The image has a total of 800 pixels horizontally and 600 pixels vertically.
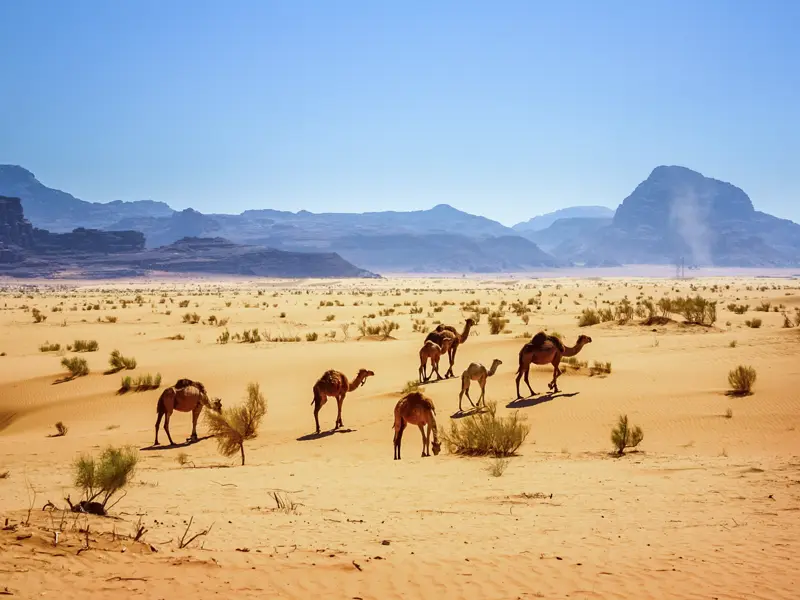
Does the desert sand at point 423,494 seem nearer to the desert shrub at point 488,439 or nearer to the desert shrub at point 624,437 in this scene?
the desert shrub at point 624,437

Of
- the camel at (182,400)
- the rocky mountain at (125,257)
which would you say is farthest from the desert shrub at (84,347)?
the rocky mountain at (125,257)

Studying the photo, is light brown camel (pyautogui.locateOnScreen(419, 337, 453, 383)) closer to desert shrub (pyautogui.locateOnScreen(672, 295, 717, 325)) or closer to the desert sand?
the desert sand

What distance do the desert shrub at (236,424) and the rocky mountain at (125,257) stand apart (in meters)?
135

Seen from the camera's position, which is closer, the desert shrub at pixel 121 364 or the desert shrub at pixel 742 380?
the desert shrub at pixel 742 380

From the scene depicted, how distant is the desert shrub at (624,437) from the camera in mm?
11672

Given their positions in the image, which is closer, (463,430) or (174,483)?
(174,483)

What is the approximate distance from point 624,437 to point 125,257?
161 m

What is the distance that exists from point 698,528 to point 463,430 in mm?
5236

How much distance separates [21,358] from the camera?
80.1 ft

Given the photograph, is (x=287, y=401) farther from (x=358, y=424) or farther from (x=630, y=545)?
(x=630, y=545)

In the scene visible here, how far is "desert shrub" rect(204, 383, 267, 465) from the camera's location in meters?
12.0

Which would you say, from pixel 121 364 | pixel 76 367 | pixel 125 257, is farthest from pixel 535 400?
pixel 125 257

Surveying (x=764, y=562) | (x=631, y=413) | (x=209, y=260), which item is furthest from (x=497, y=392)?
(x=209, y=260)

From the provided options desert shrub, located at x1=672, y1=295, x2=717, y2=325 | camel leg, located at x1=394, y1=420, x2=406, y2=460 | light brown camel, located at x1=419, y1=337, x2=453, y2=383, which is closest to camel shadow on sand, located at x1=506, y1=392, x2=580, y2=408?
light brown camel, located at x1=419, y1=337, x2=453, y2=383
